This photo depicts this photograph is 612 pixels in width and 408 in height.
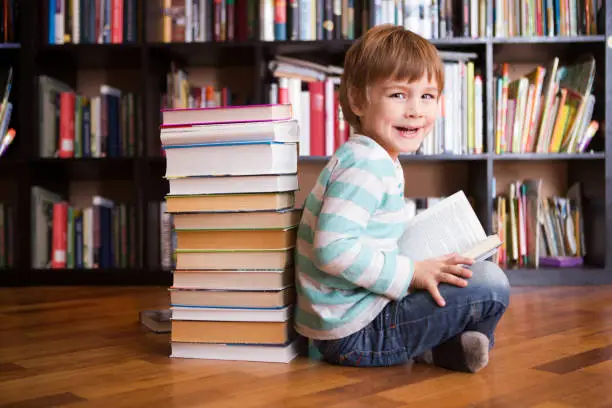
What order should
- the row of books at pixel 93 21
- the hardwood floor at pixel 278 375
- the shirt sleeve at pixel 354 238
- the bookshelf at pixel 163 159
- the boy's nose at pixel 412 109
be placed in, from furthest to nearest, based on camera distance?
1. the row of books at pixel 93 21
2. the bookshelf at pixel 163 159
3. the boy's nose at pixel 412 109
4. the shirt sleeve at pixel 354 238
5. the hardwood floor at pixel 278 375

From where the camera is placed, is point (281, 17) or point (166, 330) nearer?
point (166, 330)

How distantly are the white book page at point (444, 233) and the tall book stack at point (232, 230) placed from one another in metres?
0.24

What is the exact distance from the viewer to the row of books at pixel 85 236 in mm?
2807

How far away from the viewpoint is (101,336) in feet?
5.78

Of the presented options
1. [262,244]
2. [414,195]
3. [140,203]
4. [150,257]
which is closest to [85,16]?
[140,203]

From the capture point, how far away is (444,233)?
1462mm

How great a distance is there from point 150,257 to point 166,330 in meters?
1.05

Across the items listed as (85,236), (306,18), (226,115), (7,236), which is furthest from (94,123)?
(226,115)

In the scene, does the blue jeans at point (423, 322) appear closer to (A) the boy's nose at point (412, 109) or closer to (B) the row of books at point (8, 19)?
(A) the boy's nose at point (412, 109)

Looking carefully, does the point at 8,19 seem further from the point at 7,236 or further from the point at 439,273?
the point at 439,273

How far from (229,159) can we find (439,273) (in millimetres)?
454

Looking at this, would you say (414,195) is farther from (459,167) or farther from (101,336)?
(101,336)

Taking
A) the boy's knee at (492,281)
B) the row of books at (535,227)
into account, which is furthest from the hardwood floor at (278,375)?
the row of books at (535,227)

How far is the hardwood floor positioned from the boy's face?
0.43 metres
